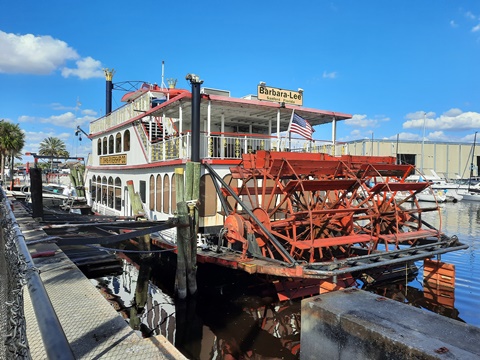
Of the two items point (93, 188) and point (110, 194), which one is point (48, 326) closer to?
point (110, 194)

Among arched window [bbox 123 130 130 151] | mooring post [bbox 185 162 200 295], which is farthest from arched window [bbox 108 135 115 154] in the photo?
mooring post [bbox 185 162 200 295]

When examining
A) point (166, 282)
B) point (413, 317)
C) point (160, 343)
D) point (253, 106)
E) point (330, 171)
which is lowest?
point (166, 282)

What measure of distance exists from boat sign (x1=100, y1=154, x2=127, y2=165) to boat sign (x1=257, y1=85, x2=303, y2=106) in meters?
5.83

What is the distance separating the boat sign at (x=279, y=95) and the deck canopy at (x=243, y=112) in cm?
20

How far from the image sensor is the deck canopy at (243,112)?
9.20 metres

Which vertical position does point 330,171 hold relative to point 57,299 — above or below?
above

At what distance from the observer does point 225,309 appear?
723 centimetres

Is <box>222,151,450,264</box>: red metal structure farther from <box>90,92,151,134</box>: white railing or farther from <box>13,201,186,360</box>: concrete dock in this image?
<box>90,92,151,134</box>: white railing

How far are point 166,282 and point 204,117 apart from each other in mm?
5734

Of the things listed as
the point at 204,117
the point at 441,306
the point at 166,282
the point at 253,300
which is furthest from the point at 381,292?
the point at 204,117

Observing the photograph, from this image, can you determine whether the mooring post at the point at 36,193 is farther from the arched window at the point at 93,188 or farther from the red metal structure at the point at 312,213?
the arched window at the point at 93,188

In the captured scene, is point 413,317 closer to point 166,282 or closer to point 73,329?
point 73,329

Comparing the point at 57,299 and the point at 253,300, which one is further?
the point at 253,300

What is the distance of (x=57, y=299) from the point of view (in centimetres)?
402
